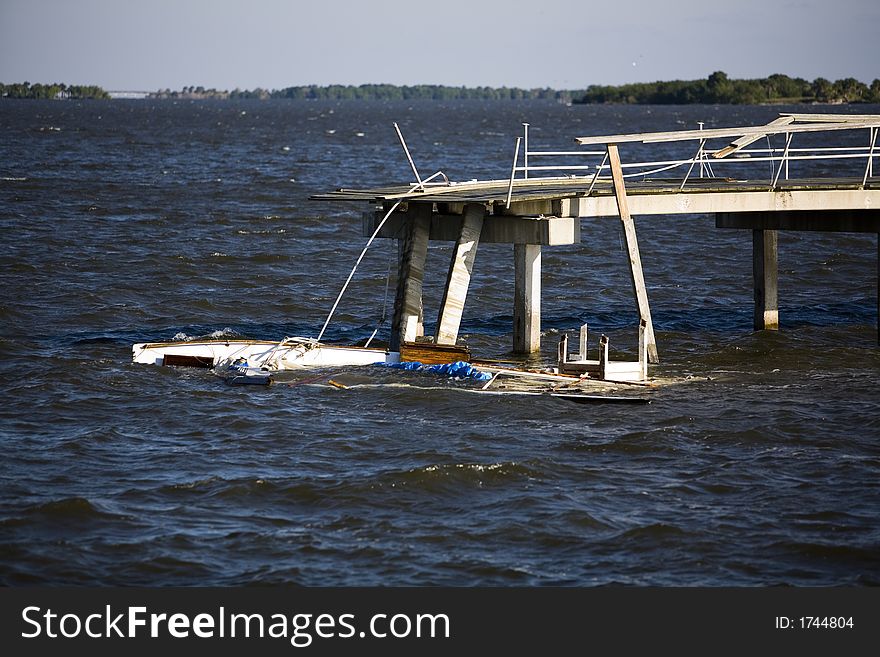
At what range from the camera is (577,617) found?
13758 mm

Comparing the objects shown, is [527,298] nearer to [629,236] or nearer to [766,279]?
[629,236]

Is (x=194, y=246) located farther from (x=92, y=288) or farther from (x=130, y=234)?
(x=92, y=288)

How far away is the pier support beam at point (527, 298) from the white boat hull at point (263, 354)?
8.68 ft

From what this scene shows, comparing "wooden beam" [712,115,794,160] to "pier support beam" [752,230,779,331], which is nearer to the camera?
"wooden beam" [712,115,794,160]

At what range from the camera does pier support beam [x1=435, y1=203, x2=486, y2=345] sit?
81.9ft

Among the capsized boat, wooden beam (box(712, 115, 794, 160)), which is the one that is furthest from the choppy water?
wooden beam (box(712, 115, 794, 160))

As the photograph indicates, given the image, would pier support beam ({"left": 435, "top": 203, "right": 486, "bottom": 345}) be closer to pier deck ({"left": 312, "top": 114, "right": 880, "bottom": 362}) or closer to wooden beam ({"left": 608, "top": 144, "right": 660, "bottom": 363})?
pier deck ({"left": 312, "top": 114, "right": 880, "bottom": 362})

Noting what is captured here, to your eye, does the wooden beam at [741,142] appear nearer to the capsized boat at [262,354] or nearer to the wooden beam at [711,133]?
the wooden beam at [711,133]

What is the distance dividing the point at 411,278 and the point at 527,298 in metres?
2.29

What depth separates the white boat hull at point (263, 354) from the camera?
25062 mm

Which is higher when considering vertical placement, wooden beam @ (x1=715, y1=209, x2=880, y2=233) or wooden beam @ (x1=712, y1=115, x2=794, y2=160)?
wooden beam @ (x1=712, y1=115, x2=794, y2=160)

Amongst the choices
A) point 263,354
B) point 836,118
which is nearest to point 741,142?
point 836,118

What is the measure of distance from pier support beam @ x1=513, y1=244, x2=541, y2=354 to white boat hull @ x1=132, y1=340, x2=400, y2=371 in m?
2.65

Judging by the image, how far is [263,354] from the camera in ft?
82.8
